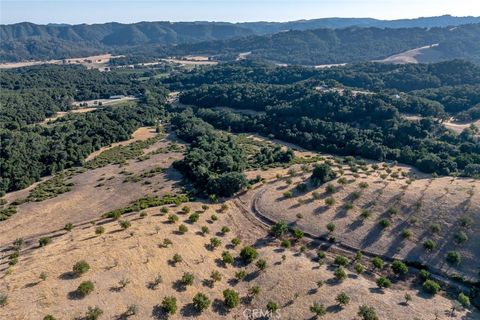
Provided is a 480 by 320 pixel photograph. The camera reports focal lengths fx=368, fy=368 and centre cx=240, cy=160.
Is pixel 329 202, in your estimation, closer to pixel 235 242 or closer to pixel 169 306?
pixel 235 242

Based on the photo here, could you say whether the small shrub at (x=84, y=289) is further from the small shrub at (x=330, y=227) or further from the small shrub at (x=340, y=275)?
the small shrub at (x=330, y=227)

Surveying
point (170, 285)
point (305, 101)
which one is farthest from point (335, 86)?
point (170, 285)

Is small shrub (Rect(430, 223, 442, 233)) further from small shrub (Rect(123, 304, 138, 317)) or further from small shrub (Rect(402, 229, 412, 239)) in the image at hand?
small shrub (Rect(123, 304, 138, 317))

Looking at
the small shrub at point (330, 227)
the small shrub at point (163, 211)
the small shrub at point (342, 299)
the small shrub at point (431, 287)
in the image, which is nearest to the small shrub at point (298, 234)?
the small shrub at point (330, 227)

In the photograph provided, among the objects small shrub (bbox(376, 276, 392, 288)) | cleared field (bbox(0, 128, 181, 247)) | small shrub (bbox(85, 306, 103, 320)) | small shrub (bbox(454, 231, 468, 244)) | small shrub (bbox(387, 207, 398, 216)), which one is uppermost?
small shrub (bbox(85, 306, 103, 320))

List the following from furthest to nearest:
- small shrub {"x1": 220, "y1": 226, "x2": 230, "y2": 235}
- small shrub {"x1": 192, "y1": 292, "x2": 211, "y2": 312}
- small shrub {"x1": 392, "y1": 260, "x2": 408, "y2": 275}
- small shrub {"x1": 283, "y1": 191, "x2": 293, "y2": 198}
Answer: small shrub {"x1": 283, "y1": 191, "x2": 293, "y2": 198} < small shrub {"x1": 220, "y1": 226, "x2": 230, "y2": 235} < small shrub {"x1": 392, "y1": 260, "x2": 408, "y2": 275} < small shrub {"x1": 192, "y1": 292, "x2": 211, "y2": 312}

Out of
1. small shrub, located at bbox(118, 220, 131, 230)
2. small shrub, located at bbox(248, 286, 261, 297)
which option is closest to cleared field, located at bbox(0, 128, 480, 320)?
small shrub, located at bbox(248, 286, 261, 297)

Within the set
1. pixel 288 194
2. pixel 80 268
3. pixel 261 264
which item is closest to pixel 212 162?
pixel 288 194

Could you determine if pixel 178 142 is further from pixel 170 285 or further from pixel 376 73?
pixel 376 73
